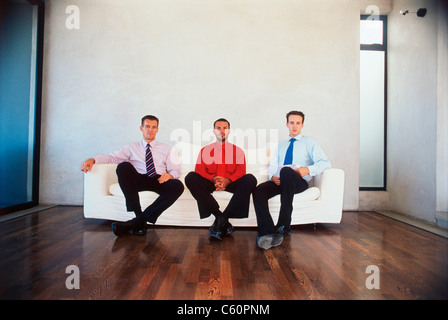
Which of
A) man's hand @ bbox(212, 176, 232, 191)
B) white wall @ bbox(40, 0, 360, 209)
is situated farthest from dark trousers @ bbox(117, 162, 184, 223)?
white wall @ bbox(40, 0, 360, 209)

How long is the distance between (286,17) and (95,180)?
3.17 metres

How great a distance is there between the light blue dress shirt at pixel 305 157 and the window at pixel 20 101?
3.08m

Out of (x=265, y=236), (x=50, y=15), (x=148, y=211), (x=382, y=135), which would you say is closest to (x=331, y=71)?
(x=382, y=135)

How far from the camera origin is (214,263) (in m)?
1.77

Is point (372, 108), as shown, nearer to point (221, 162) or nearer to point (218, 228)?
point (221, 162)

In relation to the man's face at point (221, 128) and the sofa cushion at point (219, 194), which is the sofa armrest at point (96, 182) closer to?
the sofa cushion at point (219, 194)

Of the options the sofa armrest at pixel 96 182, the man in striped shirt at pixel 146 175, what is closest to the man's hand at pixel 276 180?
the man in striped shirt at pixel 146 175

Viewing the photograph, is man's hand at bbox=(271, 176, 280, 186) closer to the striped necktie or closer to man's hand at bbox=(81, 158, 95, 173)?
the striped necktie

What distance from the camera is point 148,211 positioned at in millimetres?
2410

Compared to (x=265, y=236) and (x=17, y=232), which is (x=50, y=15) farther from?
(x=265, y=236)

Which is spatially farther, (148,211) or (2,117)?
(2,117)

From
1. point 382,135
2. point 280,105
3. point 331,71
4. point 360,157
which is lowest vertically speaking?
point 360,157
